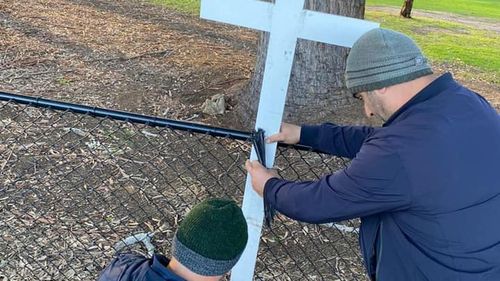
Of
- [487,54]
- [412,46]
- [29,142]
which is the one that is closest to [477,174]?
[412,46]

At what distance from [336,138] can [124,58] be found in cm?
461

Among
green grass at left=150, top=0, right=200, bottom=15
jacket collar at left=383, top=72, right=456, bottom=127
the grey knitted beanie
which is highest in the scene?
the grey knitted beanie

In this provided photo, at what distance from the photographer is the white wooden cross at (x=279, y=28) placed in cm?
221

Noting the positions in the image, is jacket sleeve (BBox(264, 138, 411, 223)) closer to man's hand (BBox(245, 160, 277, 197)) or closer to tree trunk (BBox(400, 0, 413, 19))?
man's hand (BBox(245, 160, 277, 197))

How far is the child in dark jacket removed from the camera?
1.73 meters

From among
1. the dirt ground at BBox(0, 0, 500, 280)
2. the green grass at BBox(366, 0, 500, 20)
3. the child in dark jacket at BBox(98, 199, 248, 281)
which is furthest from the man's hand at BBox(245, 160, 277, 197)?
the green grass at BBox(366, 0, 500, 20)

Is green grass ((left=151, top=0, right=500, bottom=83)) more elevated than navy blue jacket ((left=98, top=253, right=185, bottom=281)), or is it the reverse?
navy blue jacket ((left=98, top=253, right=185, bottom=281))

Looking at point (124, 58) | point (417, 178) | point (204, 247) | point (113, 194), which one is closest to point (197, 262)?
point (204, 247)

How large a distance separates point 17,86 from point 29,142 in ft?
4.37

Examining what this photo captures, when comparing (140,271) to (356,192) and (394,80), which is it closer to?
(356,192)

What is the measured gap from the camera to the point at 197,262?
1.73 m

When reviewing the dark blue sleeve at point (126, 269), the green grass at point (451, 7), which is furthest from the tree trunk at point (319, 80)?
the green grass at point (451, 7)

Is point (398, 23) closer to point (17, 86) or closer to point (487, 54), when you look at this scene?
point (487, 54)

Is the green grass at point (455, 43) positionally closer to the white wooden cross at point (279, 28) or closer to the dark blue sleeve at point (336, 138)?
the dark blue sleeve at point (336, 138)
